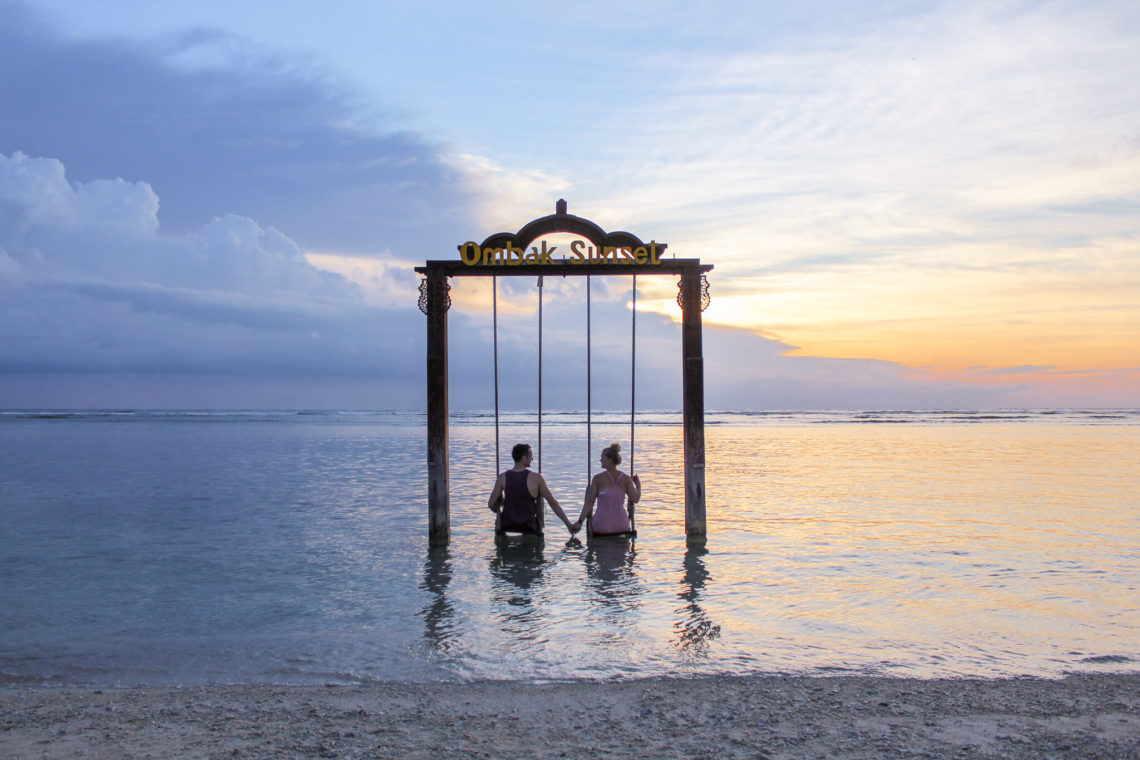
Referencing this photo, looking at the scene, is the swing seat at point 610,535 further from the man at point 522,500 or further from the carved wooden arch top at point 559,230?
the carved wooden arch top at point 559,230

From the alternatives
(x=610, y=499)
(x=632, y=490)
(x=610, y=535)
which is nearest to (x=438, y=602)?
(x=610, y=535)

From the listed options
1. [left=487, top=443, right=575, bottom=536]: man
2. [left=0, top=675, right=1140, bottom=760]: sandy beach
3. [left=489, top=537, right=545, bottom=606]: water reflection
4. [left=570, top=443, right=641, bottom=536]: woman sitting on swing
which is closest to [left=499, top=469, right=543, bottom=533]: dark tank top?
[left=487, top=443, right=575, bottom=536]: man

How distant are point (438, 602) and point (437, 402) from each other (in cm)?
368

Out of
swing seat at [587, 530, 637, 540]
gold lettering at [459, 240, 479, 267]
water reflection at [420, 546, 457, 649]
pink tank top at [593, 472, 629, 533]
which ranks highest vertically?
gold lettering at [459, 240, 479, 267]

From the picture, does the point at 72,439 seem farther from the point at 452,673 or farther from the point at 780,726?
the point at 780,726

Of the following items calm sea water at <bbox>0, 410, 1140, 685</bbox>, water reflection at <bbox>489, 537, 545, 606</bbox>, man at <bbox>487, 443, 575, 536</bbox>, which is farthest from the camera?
man at <bbox>487, 443, 575, 536</bbox>

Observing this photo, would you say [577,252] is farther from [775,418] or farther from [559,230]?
[775,418]

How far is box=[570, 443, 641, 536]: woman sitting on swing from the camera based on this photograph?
11.0 m

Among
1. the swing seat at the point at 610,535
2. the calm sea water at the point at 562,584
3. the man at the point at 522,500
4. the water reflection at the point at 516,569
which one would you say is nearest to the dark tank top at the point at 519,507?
the man at the point at 522,500

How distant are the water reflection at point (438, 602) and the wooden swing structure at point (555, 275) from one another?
2.16 feet

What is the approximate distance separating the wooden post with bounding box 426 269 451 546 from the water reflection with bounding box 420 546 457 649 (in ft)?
1.68

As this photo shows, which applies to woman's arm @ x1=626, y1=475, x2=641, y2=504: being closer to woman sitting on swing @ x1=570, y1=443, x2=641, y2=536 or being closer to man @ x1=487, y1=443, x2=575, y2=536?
woman sitting on swing @ x1=570, y1=443, x2=641, y2=536

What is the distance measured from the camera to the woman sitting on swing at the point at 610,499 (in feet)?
36.2

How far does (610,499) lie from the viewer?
11125 mm
